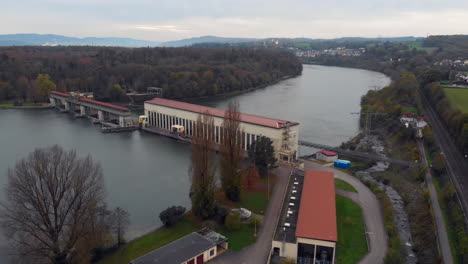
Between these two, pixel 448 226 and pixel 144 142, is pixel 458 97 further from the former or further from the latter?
pixel 144 142

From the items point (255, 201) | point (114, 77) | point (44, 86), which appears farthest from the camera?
point (114, 77)

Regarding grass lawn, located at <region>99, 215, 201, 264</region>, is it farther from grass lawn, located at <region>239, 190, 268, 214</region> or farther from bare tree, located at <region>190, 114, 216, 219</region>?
grass lawn, located at <region>239, 190, 268, 214</region>

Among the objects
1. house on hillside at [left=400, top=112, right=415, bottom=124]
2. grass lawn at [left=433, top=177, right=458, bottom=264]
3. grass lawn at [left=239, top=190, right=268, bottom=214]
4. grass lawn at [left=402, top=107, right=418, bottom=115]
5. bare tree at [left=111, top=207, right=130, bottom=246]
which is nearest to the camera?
grass lawn at [left=433, top=177, right=458, bottom=264]

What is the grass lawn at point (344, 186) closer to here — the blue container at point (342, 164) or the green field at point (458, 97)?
the blue container at point (342, 164)

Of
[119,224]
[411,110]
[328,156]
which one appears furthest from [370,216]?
[411,110]

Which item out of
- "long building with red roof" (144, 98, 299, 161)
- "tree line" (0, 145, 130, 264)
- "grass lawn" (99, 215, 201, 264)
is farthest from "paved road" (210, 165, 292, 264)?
"tree line" (0, 145, 130, 264)

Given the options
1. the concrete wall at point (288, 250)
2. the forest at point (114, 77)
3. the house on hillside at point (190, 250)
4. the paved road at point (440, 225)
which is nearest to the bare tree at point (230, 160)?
the house on hillside at point (190, 250)
